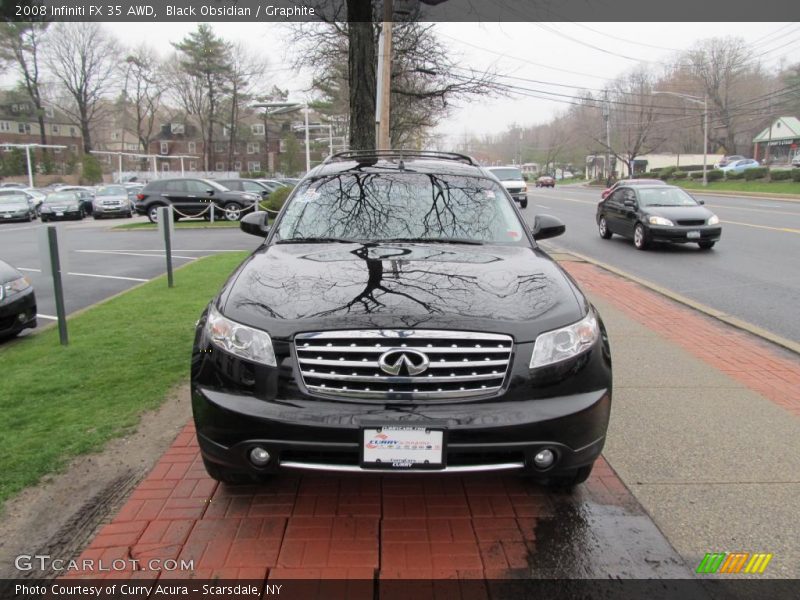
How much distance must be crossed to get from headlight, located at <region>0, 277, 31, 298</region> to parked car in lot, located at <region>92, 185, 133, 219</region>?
80.9ft

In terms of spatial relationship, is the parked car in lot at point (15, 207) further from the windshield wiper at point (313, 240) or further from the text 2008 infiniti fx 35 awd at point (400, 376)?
the text 2008 infiniti fx 35 awd at point (400, 376)

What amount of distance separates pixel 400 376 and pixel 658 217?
12931 millimetres

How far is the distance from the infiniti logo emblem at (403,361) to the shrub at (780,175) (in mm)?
Result: 49658

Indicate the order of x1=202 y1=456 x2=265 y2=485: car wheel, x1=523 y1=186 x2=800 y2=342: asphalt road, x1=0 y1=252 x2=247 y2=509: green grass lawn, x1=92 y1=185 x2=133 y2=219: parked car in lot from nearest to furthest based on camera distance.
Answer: x1=202 y1=456 x2=265 y2=485: car wheel < x1=0 y1=252 x2=247 y2=509: green grass lawn < x1=523 y1=186 x2=800 y2=342: asphalt road < x1=92 y1=185 x2=133 y2=219: parked car in lot

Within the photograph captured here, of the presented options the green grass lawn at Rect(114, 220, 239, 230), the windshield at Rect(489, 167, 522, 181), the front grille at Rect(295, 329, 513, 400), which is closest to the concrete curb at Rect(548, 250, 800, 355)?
the front grille at Rect(295, 329, 513, 400)

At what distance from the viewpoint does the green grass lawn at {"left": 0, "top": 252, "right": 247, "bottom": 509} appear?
3.69 m

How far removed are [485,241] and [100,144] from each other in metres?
99.4

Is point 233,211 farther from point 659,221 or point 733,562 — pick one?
point 733,562

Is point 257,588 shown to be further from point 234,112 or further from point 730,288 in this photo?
point 234,112

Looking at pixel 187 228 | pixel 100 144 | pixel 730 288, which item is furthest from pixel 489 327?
pixel 100 144

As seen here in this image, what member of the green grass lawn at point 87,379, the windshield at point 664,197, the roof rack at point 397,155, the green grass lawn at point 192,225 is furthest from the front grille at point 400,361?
the green grass lawn at point 192,225

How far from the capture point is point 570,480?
10.3 feet

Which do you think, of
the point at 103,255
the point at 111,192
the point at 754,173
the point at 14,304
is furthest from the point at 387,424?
the point at 754,173

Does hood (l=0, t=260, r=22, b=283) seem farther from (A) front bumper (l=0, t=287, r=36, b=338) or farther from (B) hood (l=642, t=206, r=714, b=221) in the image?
(B) hood (l=642, t=206, r=714, b=221)
